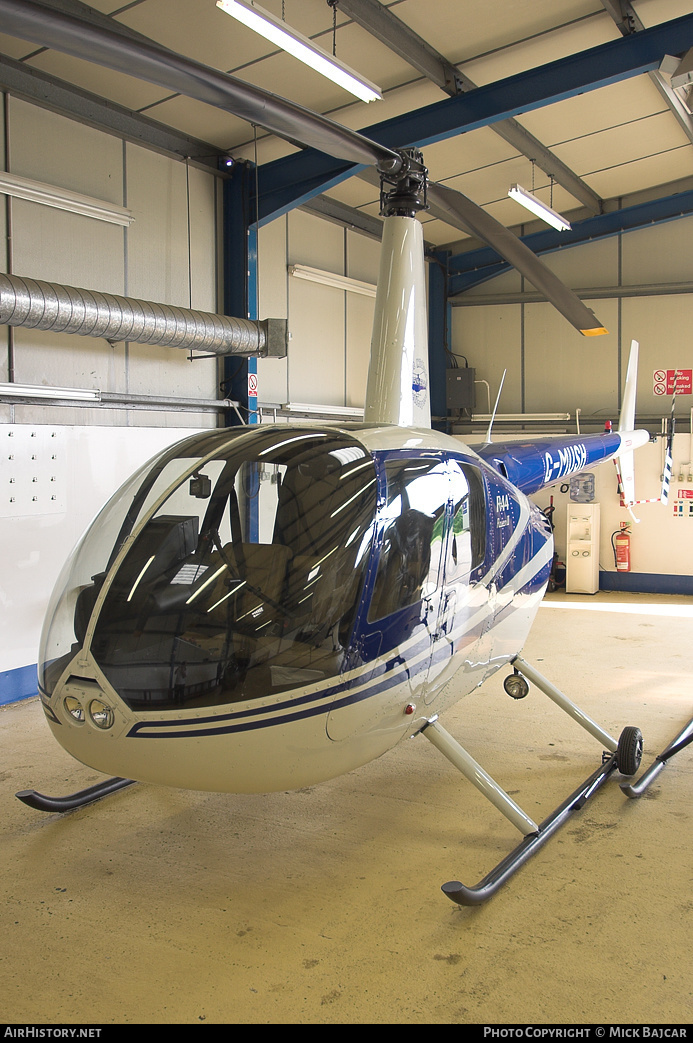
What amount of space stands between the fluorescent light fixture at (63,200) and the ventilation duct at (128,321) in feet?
2.31

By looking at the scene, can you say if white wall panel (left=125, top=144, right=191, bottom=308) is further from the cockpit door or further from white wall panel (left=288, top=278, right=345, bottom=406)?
the cockpit door

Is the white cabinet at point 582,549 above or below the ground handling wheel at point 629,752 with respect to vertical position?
above

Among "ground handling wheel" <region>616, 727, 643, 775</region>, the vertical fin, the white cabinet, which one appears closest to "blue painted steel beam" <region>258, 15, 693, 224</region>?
the vertical fin

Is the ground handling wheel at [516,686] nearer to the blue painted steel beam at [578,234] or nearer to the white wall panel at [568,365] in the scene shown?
the white wall panel at [568,365]

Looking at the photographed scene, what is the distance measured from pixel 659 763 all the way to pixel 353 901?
216cm

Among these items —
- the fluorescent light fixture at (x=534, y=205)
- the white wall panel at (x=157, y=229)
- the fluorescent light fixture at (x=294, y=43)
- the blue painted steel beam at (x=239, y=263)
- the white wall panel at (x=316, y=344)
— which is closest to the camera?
the fluorescent light fixture at (x=294, y=43)

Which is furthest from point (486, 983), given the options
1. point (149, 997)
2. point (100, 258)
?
point (100, 258)

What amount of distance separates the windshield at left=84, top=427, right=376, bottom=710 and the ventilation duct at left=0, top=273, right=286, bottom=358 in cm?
290

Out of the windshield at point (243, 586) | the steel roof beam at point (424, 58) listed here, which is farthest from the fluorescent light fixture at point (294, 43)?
the windshield at point (243, 586)

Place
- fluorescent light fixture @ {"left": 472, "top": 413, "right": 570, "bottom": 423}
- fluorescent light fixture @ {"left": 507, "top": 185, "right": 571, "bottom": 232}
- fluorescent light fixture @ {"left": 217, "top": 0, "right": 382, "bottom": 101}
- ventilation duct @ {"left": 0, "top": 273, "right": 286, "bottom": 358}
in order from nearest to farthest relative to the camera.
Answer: fluorescent light fixture @ {"left": 217, "top": 0, "right": 382, "bottom": 101}
ventilation duct @ {"left": 0, "top": 273, "right": 286, "bottom": 358}
fluorescent light fixture @ {"left": 507, "top": 185, "right": 571, "bottom": 232}
fluorescent light fixture @ {"left": 472, "top": 413, "right": 570, "bottom": 423}

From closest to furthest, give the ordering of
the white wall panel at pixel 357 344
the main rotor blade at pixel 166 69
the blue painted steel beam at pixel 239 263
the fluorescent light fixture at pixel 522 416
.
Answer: the main rotor blade at pixel 166 69, the blue painted steel beam at pixel 239 263, the white wall panel at pixel 357 344, the fluorescent light fixture at pixel 522 416

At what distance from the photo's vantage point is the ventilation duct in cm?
513

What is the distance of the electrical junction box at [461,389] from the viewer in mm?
11742

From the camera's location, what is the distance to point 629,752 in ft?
13.6
